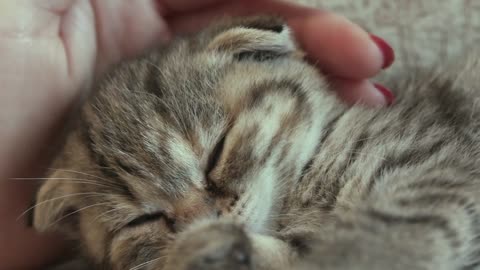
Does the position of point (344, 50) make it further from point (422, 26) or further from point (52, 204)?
point (52, 204)

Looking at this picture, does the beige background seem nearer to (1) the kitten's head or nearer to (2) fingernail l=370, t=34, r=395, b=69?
(2) fingernail l=370, t=34, r=395, b=69

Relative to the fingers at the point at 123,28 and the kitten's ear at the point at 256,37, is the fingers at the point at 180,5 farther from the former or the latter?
the kitten's ear at the point at 256,37

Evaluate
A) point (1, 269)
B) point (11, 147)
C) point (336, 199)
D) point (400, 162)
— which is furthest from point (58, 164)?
point (400, 162)

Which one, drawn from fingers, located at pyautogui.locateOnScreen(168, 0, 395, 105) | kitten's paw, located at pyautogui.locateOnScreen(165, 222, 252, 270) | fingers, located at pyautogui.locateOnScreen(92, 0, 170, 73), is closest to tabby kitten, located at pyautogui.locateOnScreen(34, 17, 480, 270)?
kitten's paw, located at pyautogui.locateOnScreen(165, 222, 252, 270)

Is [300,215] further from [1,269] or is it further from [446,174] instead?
[1,269]

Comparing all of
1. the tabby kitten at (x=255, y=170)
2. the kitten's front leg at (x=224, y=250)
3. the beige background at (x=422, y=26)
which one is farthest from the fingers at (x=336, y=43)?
the kitten's front leg at (x=224, y=250)

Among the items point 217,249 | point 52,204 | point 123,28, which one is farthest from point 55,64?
point 217,249

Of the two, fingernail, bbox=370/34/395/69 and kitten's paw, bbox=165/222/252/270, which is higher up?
fingernail, bbox=370/34/395/69
